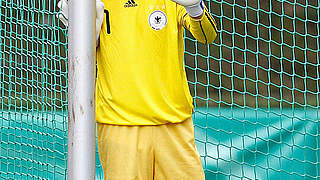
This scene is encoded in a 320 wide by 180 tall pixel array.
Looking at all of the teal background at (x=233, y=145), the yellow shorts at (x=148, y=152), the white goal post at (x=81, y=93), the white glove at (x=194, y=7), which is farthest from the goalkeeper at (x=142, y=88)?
the teal background at (x=233, y=145)

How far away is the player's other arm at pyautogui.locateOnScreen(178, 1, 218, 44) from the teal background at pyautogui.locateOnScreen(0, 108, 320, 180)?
1.05 meters

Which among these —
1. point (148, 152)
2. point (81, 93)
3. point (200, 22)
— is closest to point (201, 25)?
point (200, 22)

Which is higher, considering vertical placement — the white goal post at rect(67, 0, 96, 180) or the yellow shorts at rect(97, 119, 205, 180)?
the white goal post at rect(67, 0, 96, 180)

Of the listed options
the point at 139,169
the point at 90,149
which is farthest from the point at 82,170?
the point at 139,169

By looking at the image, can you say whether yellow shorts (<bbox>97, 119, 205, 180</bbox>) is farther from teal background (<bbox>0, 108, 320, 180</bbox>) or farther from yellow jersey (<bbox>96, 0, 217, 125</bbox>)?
teal background (<bbox>0, 108, 320, 180</bbox>)

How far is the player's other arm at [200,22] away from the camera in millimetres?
1189

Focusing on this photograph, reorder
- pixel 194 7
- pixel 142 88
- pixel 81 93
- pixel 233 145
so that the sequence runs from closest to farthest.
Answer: pixel 81 93
pixel 194 7
pixel 142 88
pixel 233 145

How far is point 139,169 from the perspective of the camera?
4.32 feet

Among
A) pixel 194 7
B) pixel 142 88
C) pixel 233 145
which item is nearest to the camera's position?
pixel 194 7

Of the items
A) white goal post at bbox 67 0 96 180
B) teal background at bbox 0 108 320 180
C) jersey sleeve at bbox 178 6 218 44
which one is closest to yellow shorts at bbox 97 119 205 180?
jersey sleeve at bbox 178 6 218 44

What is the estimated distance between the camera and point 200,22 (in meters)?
1.22

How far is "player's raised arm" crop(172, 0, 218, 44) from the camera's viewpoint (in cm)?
117

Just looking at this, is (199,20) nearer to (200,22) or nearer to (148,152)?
(200,22)

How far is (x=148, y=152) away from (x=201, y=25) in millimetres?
364
